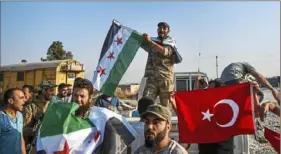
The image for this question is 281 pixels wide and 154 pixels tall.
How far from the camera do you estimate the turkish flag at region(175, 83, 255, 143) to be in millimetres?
4328

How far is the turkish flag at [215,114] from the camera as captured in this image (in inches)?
170

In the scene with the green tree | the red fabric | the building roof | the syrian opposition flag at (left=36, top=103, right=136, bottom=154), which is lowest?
the red fabric

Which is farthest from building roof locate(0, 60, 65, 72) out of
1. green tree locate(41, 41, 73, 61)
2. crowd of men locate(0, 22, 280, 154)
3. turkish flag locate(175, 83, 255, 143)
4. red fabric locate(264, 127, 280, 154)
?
green tree locate(41, 41, 73, 61)

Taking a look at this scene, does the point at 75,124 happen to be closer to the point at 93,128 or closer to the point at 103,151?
the point at 93,128

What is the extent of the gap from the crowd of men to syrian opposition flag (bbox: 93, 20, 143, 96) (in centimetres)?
27

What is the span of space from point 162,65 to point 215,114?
5.25 ft

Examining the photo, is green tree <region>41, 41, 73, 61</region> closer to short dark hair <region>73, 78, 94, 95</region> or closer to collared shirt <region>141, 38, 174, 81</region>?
collared shirt <region>141, 38, 174, 81</region>

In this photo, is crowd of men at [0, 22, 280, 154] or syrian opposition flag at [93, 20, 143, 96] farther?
syrian opposition flag at [93, 20, 143, 96]

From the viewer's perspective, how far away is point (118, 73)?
576 cm

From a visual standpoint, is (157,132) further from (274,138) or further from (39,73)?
(39,73)

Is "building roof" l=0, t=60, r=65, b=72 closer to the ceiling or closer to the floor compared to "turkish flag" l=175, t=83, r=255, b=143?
closer to the ceiling

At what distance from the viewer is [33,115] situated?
20.1 ft

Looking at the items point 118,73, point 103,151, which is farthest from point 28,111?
point 103,151

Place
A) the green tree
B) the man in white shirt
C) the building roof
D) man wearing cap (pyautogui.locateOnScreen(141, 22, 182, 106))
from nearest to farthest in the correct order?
1. the man in white shirt
2. man wearing cap (pyautogui.locateOnScreen(141, 22, 182, 106))
3. the building roof
4. the green tree
